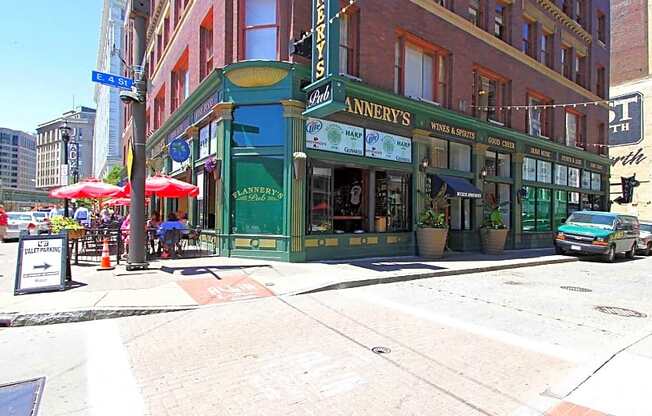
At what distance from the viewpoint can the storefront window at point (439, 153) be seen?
51.6 feet

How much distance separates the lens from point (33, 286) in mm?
7621

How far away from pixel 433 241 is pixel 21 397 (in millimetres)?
12114

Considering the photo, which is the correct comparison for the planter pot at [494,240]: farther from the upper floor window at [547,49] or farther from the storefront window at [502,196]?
the upper floor window at [547,49]

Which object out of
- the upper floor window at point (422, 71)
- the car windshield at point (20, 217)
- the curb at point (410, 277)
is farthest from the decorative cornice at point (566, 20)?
the car windshield at point (20, 217)

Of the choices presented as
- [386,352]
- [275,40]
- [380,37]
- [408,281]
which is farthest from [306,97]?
[386,352]

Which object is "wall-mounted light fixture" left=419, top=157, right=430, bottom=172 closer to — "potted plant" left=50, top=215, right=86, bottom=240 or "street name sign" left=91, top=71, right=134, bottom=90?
"street name sign" left=91, top=71, right=134, bottom=90

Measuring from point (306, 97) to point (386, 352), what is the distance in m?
8.55

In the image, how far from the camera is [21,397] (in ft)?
12.1

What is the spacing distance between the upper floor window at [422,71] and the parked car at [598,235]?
7483mm

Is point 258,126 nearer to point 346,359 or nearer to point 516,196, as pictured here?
point 346,359

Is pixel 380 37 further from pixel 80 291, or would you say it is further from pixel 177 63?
pixel 80 291

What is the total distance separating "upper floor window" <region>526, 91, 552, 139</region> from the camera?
20625 mm

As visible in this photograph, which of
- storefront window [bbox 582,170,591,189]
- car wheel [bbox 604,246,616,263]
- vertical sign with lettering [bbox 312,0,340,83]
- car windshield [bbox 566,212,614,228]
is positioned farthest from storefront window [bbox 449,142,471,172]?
storefront window [bbox 582,170,591,189]

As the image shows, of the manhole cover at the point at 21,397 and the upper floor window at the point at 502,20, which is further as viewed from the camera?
the upper floor window at the point at 502,20
